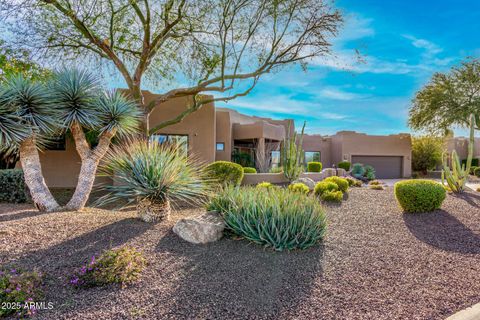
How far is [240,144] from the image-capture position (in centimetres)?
2202

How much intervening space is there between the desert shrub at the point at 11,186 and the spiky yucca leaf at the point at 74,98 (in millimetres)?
2949

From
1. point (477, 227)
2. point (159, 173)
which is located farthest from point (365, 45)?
point (159, 173)

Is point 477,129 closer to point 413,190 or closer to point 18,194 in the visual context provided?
point 413,190

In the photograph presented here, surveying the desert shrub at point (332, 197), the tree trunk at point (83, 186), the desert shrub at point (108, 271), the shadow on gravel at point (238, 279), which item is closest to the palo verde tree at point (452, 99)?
the desert shrub at point (332, 197)

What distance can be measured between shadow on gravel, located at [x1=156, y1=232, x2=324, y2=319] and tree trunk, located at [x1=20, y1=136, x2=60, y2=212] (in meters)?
3.81

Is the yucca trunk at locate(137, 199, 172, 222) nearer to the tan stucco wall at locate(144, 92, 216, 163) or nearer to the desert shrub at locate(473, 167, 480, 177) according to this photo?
the tan stucco wall at locate(144, 92, 216, 163)

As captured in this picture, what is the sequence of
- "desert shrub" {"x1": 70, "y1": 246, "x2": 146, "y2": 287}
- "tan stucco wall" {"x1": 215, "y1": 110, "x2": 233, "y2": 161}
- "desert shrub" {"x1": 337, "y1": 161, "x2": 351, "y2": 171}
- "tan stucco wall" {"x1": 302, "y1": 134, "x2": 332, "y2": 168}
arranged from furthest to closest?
"tan stucco wall" {"x1": 302, "y1": 134, "x2": 332, "y2": 168}, "desert shrub" {"x1": 337, "y1": 161, "x2": 351, "y2": 171}, "tan stucco wall" {"x1": 215, "y1": 110, "x2": 233, "y2": 161}, "desert shrub" {"x1": 70, "y1": 246, "x2": 146, "y2": 287}

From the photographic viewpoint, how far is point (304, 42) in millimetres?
12516

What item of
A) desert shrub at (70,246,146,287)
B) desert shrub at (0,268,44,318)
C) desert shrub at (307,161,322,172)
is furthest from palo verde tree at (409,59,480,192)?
desert shrub at (0,268,44,318)

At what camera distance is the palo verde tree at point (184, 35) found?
10977 mm

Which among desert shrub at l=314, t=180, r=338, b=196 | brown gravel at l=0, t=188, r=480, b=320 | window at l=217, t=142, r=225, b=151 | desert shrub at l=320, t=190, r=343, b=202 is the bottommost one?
brown gravel at l=0, t=188, r=480, b=320

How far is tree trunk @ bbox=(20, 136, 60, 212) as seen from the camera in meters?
7.05

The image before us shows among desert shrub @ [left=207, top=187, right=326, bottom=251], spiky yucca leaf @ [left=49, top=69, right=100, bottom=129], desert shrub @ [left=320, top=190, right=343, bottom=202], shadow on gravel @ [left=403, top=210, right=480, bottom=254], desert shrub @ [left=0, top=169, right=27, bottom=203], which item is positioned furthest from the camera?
desert shrub @ [left=320, top=190, right=343, bottom=202]

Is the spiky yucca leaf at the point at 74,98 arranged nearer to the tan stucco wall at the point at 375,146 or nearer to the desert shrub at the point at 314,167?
the desert shrub at the point at 314,167
